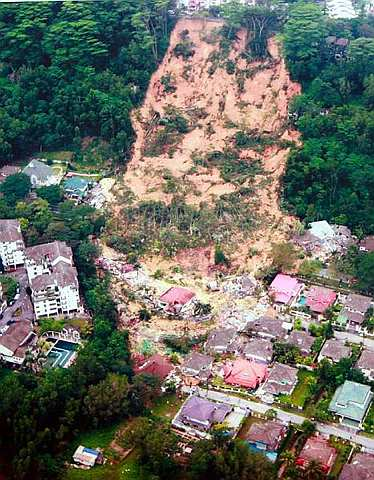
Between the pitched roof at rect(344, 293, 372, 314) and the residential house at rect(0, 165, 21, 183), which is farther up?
the residential house at rect(0, 165, 21, 183)

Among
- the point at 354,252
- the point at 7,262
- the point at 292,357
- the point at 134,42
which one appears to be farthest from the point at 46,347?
the point at 134,42

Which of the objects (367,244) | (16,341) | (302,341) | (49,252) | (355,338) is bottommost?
(355,338)

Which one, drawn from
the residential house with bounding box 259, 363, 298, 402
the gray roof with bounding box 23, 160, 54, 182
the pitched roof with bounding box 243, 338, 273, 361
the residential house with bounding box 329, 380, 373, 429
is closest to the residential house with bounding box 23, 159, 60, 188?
the gray roof with bounding box 23, 160, 54, 182

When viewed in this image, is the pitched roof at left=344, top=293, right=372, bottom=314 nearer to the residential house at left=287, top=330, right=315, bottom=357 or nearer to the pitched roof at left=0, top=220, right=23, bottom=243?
the residential house at left=287, top=330, right=315, bottom=357

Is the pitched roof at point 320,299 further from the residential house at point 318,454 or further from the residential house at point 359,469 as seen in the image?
the residential house at point 359,469

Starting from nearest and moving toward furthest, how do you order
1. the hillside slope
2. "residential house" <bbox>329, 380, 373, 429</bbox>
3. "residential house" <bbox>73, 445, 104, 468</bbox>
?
"residential house" <bbox>73, 445, 104, 468</bbox>
"residential house" <bbox>329, 380, 373, 429</bbox>
the hillside slope

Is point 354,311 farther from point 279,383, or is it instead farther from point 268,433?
point 268,433

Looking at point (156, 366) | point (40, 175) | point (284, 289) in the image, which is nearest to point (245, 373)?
point (156, 366)

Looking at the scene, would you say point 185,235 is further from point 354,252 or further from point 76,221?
point 354,252
